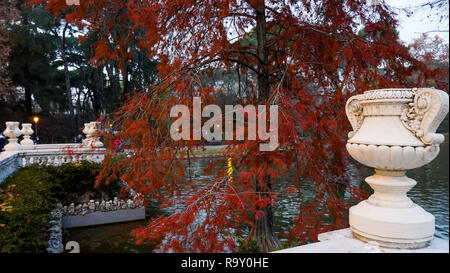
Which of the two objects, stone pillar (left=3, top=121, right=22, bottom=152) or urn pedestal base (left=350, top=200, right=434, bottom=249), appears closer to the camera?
urn pedestal base (left=350, top=200, right=434, bottom=249)

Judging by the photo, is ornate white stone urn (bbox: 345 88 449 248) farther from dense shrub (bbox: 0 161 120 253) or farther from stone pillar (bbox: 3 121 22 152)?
stone pillar (bbox: 3 121 22 152)

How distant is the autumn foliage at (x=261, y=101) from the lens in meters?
2.97

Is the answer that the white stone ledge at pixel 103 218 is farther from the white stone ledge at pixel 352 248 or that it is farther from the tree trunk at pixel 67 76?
the tree trunk at pixel 67 76

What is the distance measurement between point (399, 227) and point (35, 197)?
16.8ft

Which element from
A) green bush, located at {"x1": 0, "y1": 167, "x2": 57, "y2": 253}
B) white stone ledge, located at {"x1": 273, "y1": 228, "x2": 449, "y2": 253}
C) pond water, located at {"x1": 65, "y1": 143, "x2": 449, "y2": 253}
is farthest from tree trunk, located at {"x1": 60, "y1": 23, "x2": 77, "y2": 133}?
white stone ledge, located at {"x1": 273, "y1": 228, "x2": 449, "y2": 253}

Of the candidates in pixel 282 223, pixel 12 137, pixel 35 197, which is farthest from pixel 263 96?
pixel 12 137

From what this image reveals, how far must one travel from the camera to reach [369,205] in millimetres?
1957

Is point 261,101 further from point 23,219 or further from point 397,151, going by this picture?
point 23,219

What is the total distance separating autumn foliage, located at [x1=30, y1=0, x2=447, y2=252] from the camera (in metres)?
2.97

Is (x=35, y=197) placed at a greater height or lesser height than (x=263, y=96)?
lesser

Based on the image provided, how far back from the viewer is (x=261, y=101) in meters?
4.34

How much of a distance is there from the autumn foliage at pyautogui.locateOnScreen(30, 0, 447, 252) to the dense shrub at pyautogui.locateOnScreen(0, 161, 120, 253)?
975 mm

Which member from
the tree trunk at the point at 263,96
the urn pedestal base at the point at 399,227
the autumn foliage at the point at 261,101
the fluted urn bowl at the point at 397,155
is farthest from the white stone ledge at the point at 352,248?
the tree trunk at the point at 263,96
